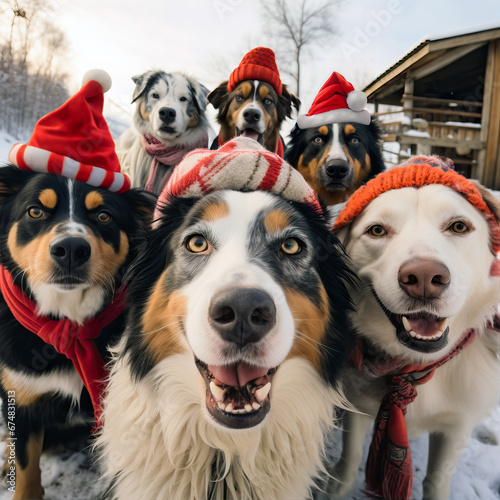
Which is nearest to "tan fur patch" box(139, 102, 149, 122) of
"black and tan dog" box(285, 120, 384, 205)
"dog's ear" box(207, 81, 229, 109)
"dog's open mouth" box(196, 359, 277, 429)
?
"dog's ear" box(207, 81, 229, 109)

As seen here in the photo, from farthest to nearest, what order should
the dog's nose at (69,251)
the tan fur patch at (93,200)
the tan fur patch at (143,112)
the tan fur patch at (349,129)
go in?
1. the tan fur patch at (143,112)
2. the tan fur patch at (349,129)
3. the tan fur patch at (93,200)
4. the dog's nose at (69,251)

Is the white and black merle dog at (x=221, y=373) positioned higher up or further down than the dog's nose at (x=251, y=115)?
further down

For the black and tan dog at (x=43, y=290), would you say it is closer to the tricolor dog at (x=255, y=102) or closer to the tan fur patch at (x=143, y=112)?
the tricolor dog at (x=255, y=102)

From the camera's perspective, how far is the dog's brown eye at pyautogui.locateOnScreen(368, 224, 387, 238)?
1.89m

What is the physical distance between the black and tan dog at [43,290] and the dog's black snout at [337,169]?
1886 mm

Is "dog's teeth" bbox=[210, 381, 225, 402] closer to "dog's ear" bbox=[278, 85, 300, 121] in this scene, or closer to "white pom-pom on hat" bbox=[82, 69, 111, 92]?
"white pom-pom on hat" bbox=[82, 69, 111, 92]

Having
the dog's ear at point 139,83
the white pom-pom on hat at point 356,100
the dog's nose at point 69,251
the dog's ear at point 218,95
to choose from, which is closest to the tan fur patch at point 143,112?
the dog's ear at point 139,83

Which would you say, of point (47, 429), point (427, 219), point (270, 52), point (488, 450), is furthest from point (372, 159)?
point (47, 429)

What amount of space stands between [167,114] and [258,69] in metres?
1.11

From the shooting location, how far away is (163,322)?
1.57 metres

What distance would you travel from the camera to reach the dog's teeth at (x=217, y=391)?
139cm

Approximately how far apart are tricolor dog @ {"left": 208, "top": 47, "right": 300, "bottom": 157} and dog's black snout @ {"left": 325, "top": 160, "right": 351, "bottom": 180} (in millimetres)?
1096

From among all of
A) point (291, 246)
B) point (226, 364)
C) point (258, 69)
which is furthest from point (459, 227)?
point (258, 69)

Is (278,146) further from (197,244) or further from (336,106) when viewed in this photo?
(197,244)
